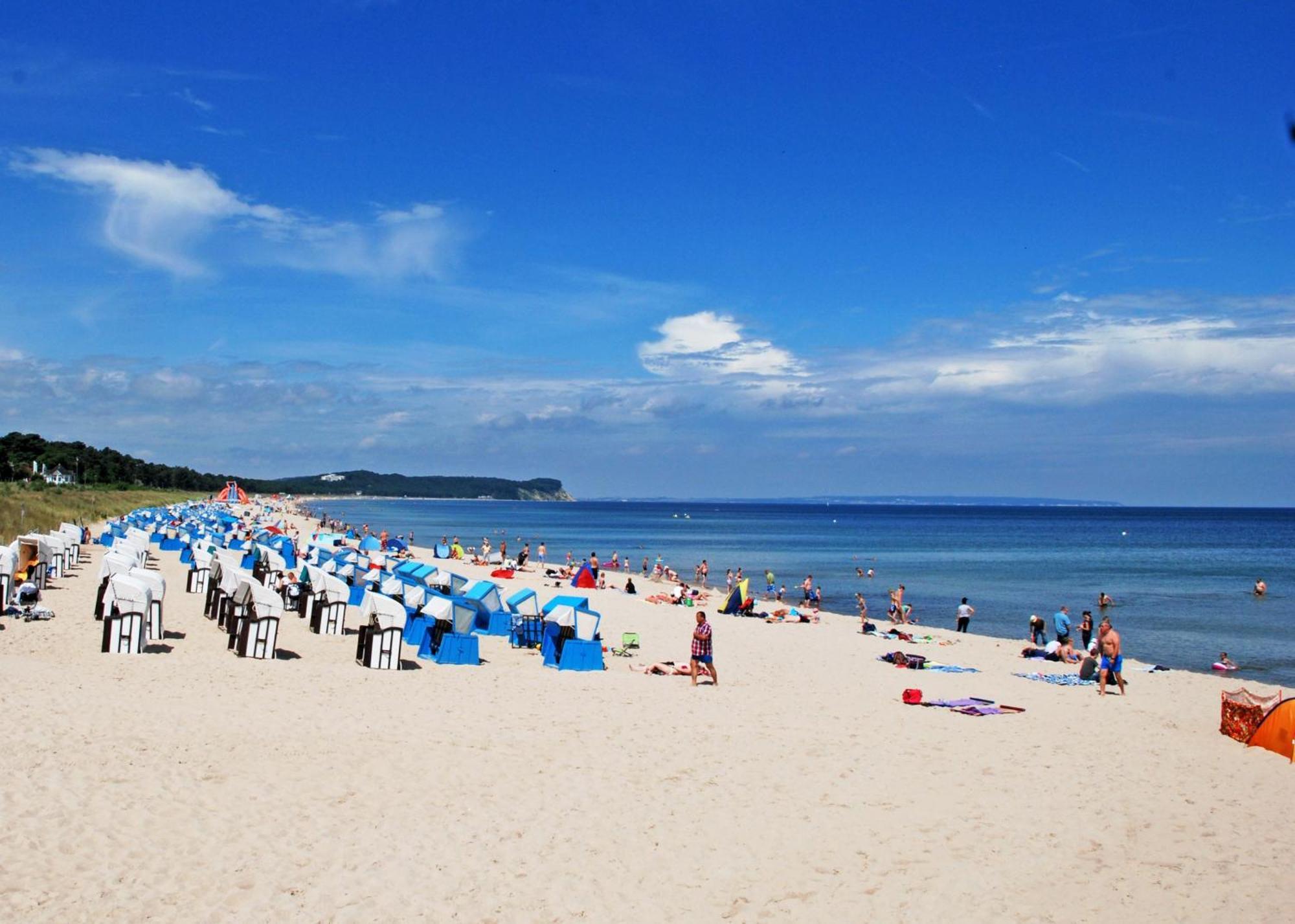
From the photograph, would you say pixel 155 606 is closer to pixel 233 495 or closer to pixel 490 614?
pixel 490 614

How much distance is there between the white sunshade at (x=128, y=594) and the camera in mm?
12578

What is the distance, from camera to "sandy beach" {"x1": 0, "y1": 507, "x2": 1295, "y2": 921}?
20.1 feet

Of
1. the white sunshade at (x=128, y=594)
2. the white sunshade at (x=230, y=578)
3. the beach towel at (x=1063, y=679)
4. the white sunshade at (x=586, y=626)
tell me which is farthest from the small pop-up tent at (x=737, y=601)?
the white sunshade at (x=128, y=594)

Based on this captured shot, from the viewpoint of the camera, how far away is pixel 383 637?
13375mm

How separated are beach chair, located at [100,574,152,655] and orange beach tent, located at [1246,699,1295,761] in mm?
13238

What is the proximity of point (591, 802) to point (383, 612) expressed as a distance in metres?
6.43

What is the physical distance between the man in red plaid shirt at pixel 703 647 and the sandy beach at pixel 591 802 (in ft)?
1.37

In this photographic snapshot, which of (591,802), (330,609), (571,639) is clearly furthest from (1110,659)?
(330,609)

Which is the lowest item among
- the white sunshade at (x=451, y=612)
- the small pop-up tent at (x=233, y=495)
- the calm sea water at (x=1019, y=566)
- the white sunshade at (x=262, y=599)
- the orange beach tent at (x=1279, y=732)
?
the calm sea water at (x=1019, y=566)

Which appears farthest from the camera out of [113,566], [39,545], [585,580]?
[585,580]

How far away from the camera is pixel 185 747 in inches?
330

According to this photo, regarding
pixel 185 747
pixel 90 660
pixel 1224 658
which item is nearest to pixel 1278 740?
pixel 1224 658

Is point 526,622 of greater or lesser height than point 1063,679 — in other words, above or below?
above

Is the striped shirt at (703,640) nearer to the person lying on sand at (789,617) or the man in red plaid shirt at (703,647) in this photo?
the man in red plaid shirt at (703,647)
